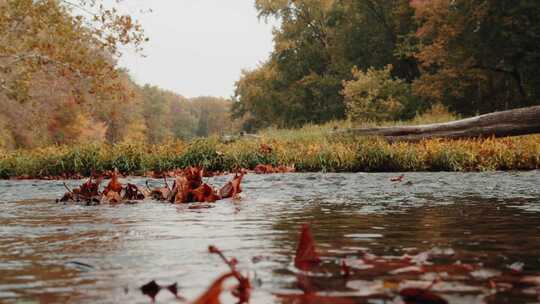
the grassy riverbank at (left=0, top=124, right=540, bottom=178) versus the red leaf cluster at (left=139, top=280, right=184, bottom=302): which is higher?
the grassy riverbank at (left=0, top=124, right=540, bottom=178)

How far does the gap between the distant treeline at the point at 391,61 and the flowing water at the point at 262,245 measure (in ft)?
98.2

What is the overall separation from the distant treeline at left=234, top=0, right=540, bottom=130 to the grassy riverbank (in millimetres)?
17505

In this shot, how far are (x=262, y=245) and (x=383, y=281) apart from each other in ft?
4.23

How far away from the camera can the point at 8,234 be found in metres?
4.38

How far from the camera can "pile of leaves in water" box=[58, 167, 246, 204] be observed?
23.3 ft

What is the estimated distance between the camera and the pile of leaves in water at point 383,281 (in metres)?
2.07

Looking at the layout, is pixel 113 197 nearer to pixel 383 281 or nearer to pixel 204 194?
pixel 204 194

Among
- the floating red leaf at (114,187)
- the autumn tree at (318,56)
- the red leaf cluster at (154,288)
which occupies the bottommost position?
the red leaf cluster at (154,288)

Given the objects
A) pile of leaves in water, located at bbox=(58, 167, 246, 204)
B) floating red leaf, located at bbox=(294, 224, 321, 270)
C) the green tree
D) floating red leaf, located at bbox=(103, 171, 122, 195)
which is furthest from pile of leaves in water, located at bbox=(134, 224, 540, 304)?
the green tree

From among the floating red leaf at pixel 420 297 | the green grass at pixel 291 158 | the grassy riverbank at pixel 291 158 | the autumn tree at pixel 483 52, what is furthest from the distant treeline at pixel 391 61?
the floating red leaf at pixel 420 297

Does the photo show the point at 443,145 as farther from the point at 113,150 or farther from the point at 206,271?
the point at 206,271

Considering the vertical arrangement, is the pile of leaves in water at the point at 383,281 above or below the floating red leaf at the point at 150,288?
below

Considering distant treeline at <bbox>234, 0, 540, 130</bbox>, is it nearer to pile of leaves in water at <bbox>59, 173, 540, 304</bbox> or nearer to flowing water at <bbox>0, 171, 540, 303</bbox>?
flowing water at <bbox>0, 171, 540, 303</bbox>

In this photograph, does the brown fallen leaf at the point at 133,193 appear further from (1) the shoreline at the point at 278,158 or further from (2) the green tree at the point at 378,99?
(2) the green tree at the point at 378,99
